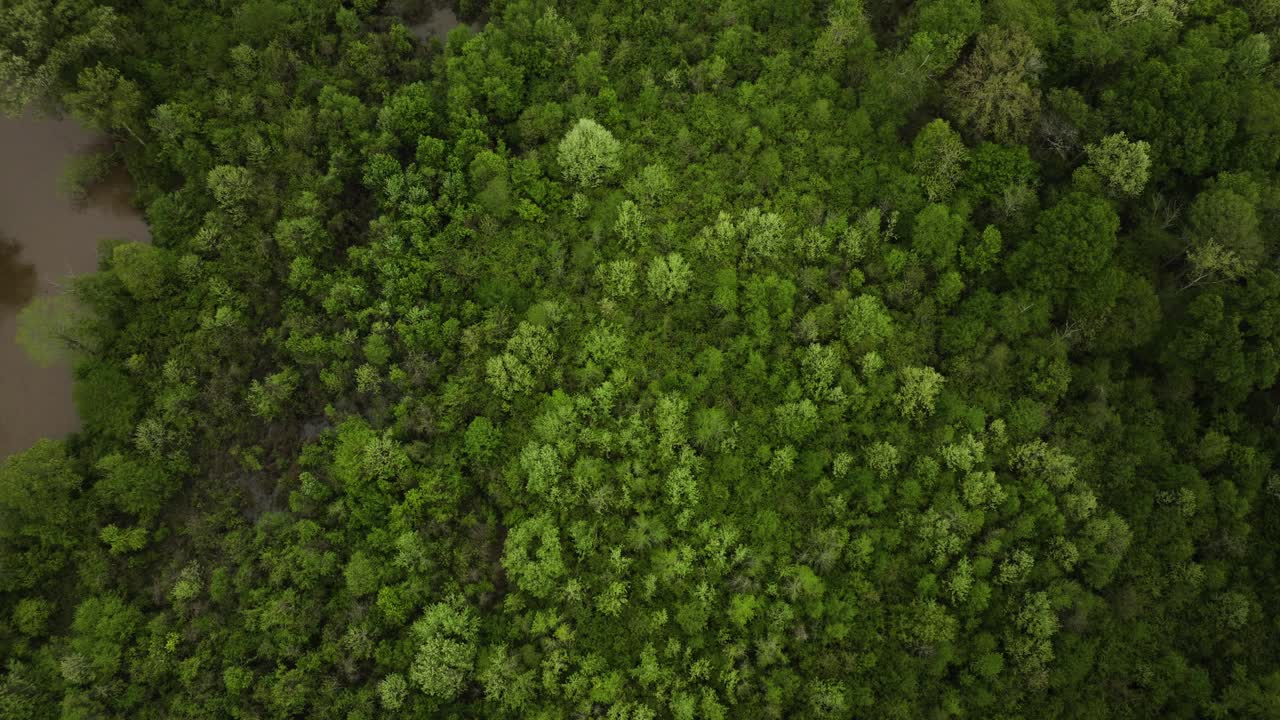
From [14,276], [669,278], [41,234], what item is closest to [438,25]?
[669,278]

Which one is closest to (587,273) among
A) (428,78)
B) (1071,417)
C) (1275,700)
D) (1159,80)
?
(428,78)

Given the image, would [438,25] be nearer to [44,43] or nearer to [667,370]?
[44,43]

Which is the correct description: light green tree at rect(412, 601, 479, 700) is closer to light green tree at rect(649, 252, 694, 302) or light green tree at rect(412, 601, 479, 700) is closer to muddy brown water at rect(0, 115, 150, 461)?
light green tree at rect(649, 252, 694, 302)

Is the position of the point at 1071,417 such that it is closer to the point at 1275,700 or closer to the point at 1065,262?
the point at 1065,262

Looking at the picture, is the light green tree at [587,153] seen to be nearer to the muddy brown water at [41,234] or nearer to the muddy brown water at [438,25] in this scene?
the muddy brown water at [438,25]

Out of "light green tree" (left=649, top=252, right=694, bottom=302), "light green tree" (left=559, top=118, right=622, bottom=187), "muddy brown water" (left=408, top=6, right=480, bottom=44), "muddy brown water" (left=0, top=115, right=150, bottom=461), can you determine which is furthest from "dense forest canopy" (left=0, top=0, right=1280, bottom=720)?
"muddy brown water" (left=408, top=6, right=480, bottom=44)

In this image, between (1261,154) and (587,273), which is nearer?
(1261,154)
